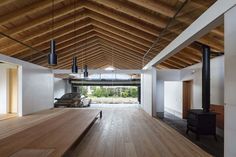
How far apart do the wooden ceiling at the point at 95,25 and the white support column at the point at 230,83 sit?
721 millimetres

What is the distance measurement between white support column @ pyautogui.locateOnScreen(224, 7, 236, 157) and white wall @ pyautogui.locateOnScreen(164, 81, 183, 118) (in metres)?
8.11

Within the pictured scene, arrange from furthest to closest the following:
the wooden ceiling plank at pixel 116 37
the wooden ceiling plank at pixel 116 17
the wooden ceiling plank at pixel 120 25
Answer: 1. the wooden ceiling plank at pixel 116 37
2. the wooden ceiling plank at pixel 120 25
3. the wooden ceiling plank at pixel 116 17

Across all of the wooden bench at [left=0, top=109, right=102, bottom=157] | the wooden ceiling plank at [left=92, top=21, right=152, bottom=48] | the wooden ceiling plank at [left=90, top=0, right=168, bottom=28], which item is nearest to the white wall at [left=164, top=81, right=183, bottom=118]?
→ the wooden ceiling plank at [left=92, top=21, right=152, bottom=48]

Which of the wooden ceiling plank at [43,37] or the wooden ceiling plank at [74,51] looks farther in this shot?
the wooden ceiling plank at [74,51]

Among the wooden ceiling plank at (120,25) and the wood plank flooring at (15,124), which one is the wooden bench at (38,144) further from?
the wooden ceiling plank at (120,25)

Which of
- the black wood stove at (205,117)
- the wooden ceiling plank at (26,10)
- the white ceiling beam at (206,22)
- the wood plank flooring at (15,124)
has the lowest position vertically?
the wood plank flooring at (15,124)

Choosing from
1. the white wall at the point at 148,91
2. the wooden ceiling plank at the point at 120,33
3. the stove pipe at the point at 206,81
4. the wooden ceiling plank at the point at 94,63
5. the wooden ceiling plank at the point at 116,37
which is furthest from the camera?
the wooden ceiling plank at the point at 94,63

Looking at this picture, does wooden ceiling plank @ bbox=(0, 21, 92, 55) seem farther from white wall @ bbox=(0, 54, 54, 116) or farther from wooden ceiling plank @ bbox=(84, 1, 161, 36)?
wooden ceiling plank @ bbox=(84, 1, 161, 36)

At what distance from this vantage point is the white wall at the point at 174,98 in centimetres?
1115

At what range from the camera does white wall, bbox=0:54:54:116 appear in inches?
351

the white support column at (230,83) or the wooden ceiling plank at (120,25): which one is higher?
the wooden ceiling plank at (120,25)

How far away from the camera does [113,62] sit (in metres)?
14.2

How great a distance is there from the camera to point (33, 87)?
1008 cm

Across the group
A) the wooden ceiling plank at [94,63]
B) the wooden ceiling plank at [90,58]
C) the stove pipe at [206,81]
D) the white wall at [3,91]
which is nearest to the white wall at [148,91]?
the wooden ceiling plank at [90,58]
